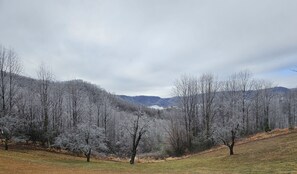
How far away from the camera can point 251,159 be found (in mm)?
32812

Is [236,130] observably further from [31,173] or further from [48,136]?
[48,136]

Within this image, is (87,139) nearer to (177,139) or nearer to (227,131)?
(227,131)

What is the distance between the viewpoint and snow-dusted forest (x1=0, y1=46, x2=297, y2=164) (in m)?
44.7

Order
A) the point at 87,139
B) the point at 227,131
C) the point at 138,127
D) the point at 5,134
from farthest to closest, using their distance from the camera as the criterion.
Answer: the point at 138,127 → the point at 5,134 → the point at 87,139 → the point at 227,131

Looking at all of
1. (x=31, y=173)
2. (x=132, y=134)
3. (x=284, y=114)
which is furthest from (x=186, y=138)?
(x=284, y=114)

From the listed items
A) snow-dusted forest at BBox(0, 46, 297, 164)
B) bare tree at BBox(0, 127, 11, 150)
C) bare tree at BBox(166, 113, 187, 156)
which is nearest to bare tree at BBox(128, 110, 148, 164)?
snow-dusted forest at BBox(0, 46, 297, 164)

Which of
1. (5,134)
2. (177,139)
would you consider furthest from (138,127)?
(177,139)

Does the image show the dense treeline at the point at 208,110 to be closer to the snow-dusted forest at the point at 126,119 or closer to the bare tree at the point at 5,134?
the snow-dusted forest at the point at 126,119

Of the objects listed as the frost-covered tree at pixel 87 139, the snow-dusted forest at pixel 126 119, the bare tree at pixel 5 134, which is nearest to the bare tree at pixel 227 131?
the snow-dusted forest at pixel 126 119

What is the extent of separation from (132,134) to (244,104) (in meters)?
46.8

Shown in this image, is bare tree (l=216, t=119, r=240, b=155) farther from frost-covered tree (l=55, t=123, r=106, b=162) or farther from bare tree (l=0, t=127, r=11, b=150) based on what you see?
bare tree (l=0, t=127, r=11, b=150)

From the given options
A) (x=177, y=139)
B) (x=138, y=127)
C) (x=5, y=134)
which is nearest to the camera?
(x=5, y=134)

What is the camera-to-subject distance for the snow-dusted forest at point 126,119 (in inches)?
1760

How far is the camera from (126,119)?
58250 mm
